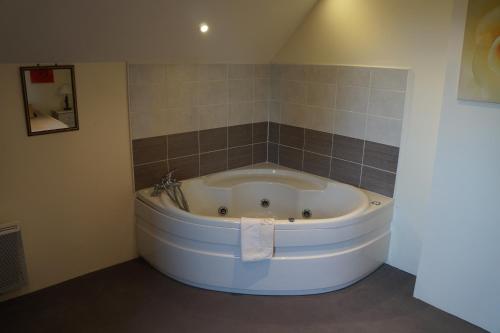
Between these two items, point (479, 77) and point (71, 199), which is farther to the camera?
point (71, 199)

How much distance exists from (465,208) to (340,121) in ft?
4.09

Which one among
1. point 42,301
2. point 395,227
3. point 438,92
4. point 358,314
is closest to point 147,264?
point 42,301

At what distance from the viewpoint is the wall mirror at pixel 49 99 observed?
2.67 meters

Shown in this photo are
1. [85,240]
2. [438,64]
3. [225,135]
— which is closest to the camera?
[438,64]

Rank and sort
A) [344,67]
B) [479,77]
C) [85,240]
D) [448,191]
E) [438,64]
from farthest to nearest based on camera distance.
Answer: [344,67]
[85,240]
[438,64]
[448,191]
[479,77]

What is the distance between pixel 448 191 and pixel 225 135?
192 centimetres

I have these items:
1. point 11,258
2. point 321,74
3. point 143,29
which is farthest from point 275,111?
point 11,258

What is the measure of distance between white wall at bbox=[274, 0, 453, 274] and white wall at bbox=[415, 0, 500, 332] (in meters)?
0.34

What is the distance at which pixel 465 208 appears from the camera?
2604 mm

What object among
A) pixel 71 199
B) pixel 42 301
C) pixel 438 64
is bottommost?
pixel 42 301

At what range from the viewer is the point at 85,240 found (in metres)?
3.14

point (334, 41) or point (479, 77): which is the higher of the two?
point (334, 41)

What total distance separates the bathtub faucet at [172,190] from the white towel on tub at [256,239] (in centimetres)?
74

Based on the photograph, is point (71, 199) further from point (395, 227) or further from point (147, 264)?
point (395, 227)
